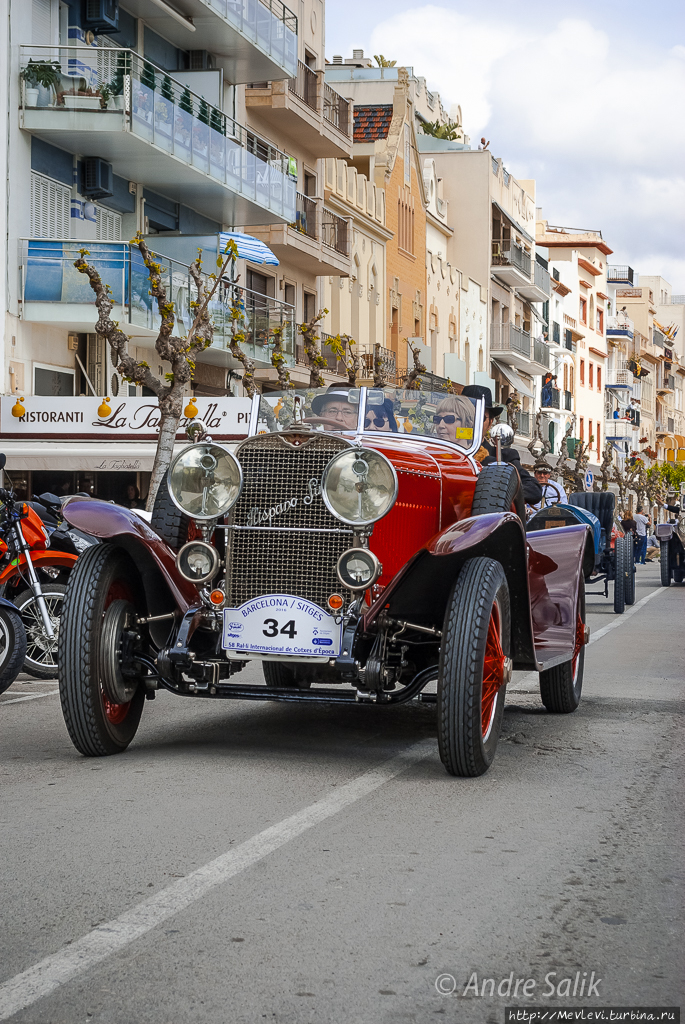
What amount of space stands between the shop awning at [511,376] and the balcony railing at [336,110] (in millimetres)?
24963

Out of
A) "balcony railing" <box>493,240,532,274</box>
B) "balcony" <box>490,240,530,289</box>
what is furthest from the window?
"balcony railing" <box>493,240,532,274</box>

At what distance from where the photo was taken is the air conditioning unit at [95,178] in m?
27.2

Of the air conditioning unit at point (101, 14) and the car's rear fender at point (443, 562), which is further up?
the air conditioning unit at point (101, 14)

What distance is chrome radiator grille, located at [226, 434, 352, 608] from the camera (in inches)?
262

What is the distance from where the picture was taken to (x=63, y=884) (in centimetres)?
458

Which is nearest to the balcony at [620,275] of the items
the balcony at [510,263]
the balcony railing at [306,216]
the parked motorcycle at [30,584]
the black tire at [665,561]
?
the balcony at [510,263]

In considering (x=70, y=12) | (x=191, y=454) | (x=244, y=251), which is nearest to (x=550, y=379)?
(x=244, y=251)

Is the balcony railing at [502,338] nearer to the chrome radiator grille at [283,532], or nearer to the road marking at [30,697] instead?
the road marking at [30,697]

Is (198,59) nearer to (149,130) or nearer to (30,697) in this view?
(149,130)

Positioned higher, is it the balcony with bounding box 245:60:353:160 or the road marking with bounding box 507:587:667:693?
the balcony with bounding box 245:60:353:160

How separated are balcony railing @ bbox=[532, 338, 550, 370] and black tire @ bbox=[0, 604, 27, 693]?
6283 centimetres

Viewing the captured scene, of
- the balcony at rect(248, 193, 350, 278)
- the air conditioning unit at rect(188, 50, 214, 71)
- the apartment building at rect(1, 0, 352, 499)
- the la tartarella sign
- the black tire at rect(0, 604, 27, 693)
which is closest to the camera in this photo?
the black tire at rect(0, 604, 27, 693)

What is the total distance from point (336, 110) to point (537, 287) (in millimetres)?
31519

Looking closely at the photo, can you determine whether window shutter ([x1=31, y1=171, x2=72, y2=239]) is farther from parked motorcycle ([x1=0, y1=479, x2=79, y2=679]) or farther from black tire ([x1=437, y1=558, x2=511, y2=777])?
black tire ([x1=437, y1=558, x2=511, y2=777])
